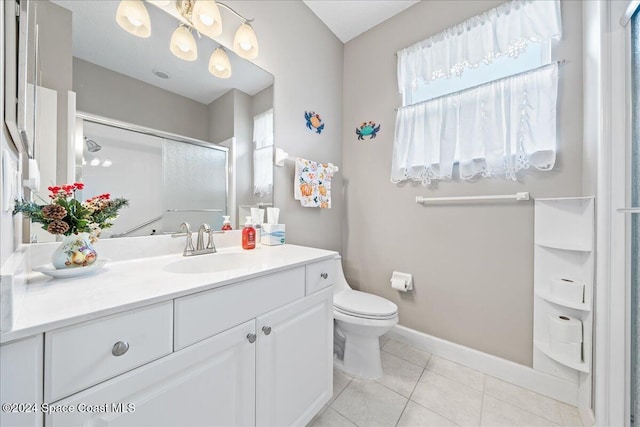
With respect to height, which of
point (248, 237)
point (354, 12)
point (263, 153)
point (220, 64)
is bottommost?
point (248, 237)

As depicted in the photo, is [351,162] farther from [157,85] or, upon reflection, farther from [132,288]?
[132,288]

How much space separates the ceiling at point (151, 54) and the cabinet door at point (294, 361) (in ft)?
3.83

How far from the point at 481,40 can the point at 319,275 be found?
1792 mm

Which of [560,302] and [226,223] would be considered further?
[226,223]

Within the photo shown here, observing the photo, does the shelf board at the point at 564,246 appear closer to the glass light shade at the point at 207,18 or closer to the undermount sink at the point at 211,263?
the undermount sink at the point at 211,263

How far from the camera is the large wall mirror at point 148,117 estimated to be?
86cm

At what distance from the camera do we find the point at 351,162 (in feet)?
7.04

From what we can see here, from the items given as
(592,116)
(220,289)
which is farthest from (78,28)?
(592,116)

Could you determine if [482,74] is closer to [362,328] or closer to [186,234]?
[362,328]

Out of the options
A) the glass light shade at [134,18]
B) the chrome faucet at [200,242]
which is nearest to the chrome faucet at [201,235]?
the chrome faucet at [200,242]

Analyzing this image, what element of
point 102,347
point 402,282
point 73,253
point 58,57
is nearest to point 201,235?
point 73,253

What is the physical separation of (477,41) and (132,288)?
2202 millimetres

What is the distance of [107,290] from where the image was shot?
608 mm

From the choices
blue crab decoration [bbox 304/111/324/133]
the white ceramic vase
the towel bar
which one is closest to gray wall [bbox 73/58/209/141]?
the white ceramic vase
